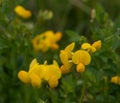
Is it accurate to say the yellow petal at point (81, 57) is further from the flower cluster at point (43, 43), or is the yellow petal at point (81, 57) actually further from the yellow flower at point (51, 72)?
the flower cluster at point (43, 43)

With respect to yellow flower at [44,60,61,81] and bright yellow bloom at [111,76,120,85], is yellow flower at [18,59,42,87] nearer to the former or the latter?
yellow flower at [44,60,61,81]

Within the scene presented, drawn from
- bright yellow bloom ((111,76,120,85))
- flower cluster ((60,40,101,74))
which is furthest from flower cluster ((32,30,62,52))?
flower cluster ((60,40,101,74))

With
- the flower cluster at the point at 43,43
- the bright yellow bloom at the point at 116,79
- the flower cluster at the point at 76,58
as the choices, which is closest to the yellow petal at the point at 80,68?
the flower cluster at the point at 76,58

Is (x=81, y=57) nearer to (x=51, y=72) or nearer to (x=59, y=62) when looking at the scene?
(x=51, y=72)

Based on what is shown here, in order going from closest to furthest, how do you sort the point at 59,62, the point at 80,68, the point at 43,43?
the point at 80,68 < the point at 59,62 < the point at 43,43

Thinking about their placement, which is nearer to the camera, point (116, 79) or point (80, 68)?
point (80, 68)

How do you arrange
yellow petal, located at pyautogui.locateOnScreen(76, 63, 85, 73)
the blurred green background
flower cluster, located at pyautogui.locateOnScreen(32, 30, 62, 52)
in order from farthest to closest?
flower cluster, located at pyautogui.locateOnScreen(32, 30, 62, 52) → the blurred green background → yellow petal, located at pyautogui.locateOnScreen(76, 63, 85, 73)

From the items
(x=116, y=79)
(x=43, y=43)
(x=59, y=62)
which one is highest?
(x=116, y=79)

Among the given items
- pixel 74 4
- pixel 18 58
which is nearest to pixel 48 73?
pixel 18 58

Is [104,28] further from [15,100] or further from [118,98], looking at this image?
[15,100]

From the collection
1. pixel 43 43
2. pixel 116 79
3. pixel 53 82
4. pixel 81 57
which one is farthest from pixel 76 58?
pixel 43 43

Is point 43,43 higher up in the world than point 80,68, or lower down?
lower down

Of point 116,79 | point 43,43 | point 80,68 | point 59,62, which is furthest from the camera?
point 43,43

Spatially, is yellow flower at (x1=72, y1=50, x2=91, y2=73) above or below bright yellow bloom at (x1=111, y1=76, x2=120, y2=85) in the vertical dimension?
above
